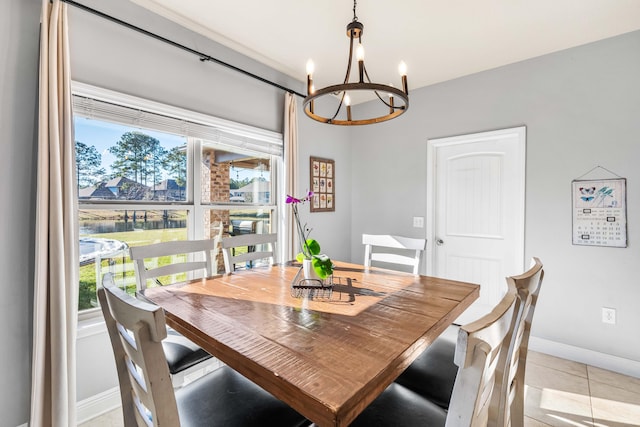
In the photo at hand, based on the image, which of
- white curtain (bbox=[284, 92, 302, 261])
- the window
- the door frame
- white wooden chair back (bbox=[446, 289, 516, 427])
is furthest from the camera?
white curtain (bbox=[284, 92, 302, 261])

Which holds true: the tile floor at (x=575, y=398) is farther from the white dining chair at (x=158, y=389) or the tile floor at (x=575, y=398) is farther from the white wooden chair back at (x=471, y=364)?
the white wooden chair back at (x=471, y=364)

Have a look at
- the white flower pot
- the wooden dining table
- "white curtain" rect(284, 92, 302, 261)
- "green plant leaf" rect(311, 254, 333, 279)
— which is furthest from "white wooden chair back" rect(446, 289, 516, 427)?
"white curtain" rect(284, 92, 302, 261)

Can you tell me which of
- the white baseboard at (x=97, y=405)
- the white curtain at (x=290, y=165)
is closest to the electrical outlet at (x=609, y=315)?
the white curtain at (x=290, y=165)

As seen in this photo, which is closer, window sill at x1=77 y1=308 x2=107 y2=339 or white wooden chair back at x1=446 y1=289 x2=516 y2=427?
white wooden chair back at x1=446 y1=289 x2=516 y2=427

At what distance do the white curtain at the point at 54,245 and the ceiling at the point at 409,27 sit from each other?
74cm

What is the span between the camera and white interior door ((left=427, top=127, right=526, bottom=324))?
2.95 metres

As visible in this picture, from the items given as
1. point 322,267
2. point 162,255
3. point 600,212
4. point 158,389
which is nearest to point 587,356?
point 600,212

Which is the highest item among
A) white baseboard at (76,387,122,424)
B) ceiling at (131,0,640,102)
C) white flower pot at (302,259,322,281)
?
ceiling at (131,0,640,102)

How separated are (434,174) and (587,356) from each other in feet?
6.80

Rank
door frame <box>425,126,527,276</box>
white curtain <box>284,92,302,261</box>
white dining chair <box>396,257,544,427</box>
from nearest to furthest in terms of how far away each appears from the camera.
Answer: white dining chair <box>396,257,544,427</box> → door frame <box>425,126,527,276</box> → white curtain <box>284,92,302,261</box>

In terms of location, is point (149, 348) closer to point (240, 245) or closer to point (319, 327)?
point (319, 327)

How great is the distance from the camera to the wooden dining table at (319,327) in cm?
79

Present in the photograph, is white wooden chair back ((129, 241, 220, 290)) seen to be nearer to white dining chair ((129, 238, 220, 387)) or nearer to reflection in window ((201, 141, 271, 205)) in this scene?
white dining chair ((129, 238, 220, 387))

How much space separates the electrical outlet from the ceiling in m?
2.19
